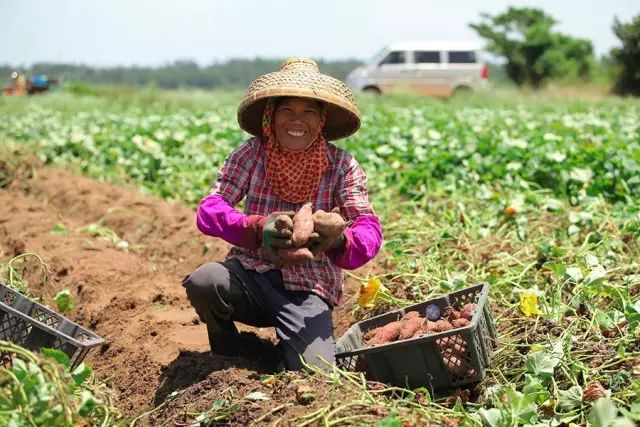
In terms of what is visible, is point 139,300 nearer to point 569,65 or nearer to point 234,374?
point 234,374

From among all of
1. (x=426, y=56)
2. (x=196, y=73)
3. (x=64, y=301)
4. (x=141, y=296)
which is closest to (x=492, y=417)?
(x=141, y=296)

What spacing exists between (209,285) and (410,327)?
2.25 feet

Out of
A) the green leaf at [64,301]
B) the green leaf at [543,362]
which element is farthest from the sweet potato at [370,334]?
the green leaf at [64,301]

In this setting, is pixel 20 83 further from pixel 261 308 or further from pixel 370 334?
pixel 370 334

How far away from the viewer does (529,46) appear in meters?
31.3

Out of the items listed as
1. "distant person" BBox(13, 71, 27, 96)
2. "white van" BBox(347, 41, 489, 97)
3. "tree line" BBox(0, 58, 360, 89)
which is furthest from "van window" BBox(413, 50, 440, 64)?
"tree line" BBox(0, 58, 360, 89)

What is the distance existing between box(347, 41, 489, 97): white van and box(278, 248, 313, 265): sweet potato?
2007 cm

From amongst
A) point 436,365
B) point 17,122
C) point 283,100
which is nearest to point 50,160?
point 17,122

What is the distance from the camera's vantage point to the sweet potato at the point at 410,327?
8.70ft

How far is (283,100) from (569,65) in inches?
1234

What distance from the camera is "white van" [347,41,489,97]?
22.4 metres

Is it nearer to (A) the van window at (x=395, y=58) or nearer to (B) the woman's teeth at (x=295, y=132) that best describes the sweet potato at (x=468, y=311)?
(B) the woman's teeth at (x=295, y=132)

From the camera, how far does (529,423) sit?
2.20 m

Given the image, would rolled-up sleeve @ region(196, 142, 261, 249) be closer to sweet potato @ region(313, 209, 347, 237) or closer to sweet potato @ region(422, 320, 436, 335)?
sweet potato @ region(313, 209, 347, 237)
